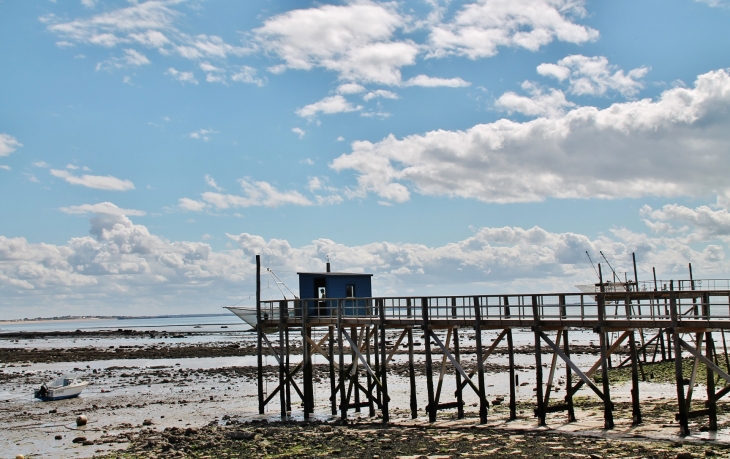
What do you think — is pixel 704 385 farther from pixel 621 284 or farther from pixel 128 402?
pixel 128 402

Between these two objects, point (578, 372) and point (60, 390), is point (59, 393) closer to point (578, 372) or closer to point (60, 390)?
point (60, 390)

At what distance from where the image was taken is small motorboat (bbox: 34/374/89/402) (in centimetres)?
3841

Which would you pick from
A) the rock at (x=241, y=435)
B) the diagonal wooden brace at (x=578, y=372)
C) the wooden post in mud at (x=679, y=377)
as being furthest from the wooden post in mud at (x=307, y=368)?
the wooden post in mud at (x=679, y=377)

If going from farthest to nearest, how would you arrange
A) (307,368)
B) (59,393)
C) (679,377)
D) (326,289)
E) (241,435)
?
(59,393), (326,289), (307,368), (241,435), (679,377)

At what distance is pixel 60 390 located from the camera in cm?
3875

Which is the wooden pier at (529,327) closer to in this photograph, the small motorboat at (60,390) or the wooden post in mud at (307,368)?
the wooden post in mud at (307,368)

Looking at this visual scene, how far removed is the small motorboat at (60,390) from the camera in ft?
126

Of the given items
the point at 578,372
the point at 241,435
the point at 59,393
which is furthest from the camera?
the point at 59,393

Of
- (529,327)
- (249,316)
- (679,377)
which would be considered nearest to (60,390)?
(249,316)

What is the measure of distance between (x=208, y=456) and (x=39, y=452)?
7522 millimetres

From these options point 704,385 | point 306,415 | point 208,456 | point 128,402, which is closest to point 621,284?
point 704,385

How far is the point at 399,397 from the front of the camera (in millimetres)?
35250

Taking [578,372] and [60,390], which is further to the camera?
[60,390]

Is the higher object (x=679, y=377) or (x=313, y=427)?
(x=679, y=377)
